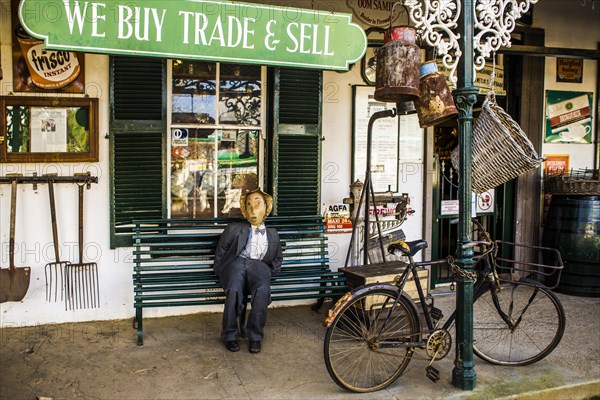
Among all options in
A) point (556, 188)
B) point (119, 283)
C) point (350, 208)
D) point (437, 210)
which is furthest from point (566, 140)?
point (119, 283)

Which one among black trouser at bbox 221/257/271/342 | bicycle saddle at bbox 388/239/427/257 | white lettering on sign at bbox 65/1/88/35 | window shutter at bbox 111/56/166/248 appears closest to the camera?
white lettering on sign at bbox 65/1/88/35

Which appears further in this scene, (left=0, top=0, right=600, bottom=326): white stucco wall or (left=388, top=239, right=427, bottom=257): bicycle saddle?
(left=0, top=0, right=600, bottom=326): white stucco wall

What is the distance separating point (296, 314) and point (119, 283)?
5.99 ft

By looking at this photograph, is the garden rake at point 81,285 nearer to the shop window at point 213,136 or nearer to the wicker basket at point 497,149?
the shop window at point 213,136

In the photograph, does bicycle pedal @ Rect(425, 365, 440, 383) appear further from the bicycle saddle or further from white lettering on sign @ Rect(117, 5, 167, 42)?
white lettering on sign @ Rect(117, 5, 167, 42)

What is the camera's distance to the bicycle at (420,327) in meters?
4.22

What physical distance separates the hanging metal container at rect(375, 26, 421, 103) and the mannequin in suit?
1594 millimetres

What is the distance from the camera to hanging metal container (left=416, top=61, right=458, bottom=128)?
14.6 ft

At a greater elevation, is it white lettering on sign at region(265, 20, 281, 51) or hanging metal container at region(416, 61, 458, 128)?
white lettering on sign at region(265, 20, 281, 51)

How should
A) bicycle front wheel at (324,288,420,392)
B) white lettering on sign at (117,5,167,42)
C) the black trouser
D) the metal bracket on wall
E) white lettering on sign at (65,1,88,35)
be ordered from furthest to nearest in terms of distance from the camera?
the metal bracket on wall → the black trouser → bicycle front wheel at (324,288,420,392) → white lettering on sign at (117,5,167,42) → white lettering on sign at (65,1,88,35)

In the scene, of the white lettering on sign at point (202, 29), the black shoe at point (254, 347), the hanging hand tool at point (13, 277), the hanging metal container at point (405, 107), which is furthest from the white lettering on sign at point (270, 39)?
the hanging hand tool at point (13, 277)

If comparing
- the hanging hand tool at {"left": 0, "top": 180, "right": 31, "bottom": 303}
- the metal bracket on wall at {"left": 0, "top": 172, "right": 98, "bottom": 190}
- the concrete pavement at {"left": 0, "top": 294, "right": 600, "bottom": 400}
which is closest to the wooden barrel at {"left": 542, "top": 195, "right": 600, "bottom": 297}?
the concrete pavement at {"left": 0, "top": 294, "right": 600, "bottom": 400}

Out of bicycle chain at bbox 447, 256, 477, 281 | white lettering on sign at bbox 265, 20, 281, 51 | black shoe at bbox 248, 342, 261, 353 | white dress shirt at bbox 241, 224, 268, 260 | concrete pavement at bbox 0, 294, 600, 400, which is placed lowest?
concrete pavement at bbox 0, 294, 600, 400

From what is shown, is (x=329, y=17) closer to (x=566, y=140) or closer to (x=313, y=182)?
(x=313, y=182)
